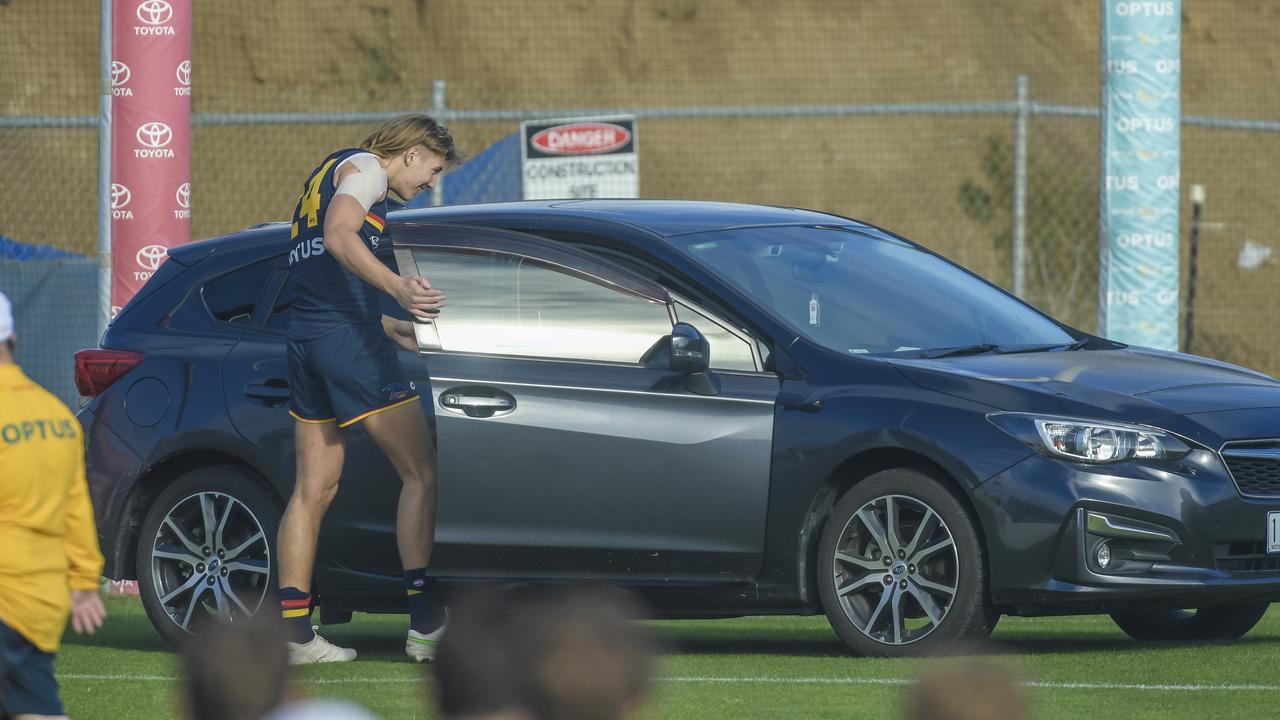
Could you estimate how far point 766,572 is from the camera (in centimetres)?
784

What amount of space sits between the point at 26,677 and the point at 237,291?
12.7 feet

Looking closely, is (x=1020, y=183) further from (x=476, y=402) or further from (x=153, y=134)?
(x=476, y=402)

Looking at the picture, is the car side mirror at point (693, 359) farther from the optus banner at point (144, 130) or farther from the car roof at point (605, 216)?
the optus banner at point (144, 130)

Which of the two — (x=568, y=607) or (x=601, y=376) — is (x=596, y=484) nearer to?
(x=601, y=376)

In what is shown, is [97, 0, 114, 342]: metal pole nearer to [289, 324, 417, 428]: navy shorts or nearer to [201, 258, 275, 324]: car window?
[201, 258, 275, 324]: car window

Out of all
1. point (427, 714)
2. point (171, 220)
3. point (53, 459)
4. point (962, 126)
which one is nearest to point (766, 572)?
point (427, 714)

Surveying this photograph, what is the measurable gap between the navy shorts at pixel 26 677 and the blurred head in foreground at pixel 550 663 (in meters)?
2.36

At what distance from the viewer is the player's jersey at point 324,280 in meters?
7.85

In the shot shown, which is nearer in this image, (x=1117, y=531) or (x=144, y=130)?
(x=1117, y=531)

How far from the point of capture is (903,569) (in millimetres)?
7613

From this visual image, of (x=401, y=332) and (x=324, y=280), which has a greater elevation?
(x=324, y=280)

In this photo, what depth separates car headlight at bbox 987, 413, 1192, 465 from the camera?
7.37 m

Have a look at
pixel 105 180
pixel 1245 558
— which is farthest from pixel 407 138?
pixel 105 180

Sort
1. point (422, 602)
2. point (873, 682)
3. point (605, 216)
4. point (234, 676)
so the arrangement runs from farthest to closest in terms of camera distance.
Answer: point (605, 216)
point (422, 602)
point (873, 682)
point (234, 676)
